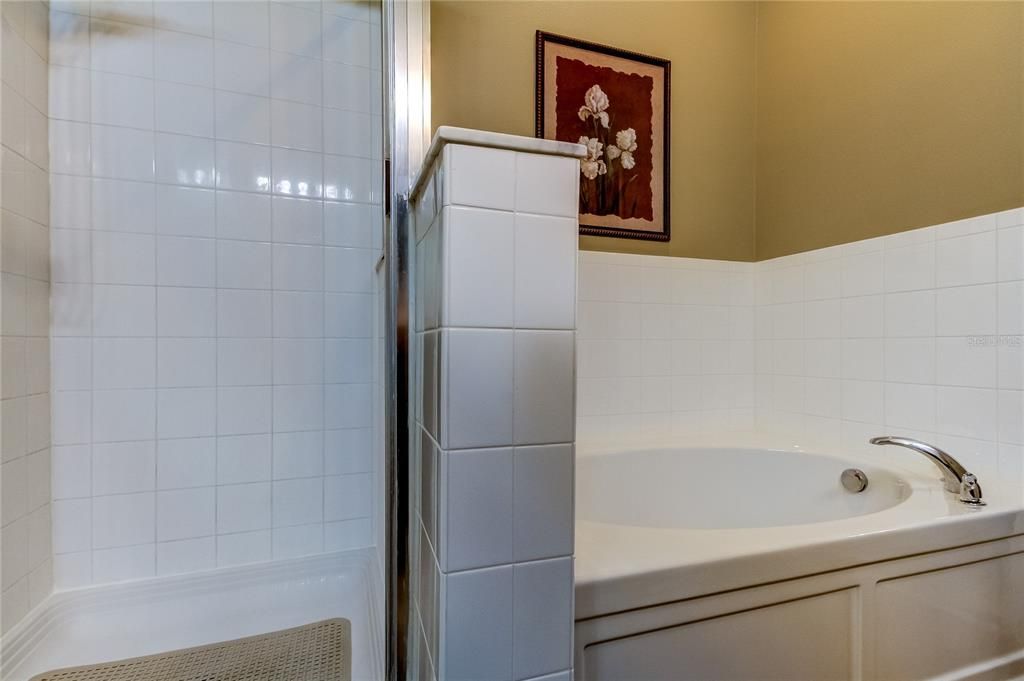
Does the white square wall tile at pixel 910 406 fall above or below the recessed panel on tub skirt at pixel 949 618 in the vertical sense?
above

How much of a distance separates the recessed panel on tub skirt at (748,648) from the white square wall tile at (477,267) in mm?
543

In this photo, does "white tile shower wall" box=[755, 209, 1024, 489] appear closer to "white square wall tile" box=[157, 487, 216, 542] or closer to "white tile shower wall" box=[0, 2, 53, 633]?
"white square wall tile" box=[157, 487, 216, 542]

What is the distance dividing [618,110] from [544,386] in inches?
58.6

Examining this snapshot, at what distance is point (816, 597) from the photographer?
0.80 meters

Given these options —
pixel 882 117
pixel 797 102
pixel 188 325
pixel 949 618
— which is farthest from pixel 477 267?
pixel 797 102

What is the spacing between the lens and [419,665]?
2.33 feet

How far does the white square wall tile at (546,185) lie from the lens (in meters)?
0.56

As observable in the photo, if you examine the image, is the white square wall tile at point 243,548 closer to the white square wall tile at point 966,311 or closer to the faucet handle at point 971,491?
the faucet handle at point 971,491

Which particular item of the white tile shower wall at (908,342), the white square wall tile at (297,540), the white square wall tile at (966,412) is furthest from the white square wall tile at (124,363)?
the white square wall tile at (966,412)

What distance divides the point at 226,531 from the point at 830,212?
2353 mm

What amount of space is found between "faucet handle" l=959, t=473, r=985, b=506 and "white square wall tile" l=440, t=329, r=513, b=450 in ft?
3.66

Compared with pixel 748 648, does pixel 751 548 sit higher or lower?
higher

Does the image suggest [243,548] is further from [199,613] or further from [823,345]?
[823,345]

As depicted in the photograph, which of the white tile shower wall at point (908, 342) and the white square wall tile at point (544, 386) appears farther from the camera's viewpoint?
the white tile shower wall at point (908, 342)
